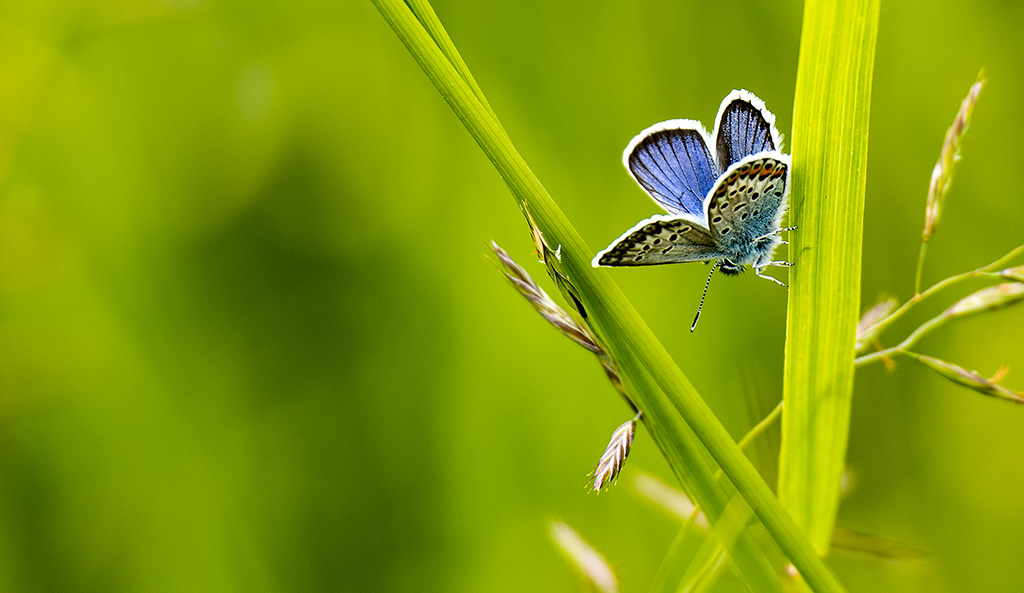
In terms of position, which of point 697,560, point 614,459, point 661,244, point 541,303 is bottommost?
point 697,560

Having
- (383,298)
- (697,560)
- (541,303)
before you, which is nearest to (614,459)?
(541,303)

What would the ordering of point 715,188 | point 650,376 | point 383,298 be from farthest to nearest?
point 383,298 < point 715,188 < point 650,376

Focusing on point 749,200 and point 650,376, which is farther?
point 749,200

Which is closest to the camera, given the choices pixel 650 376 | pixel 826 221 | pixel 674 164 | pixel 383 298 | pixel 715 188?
pixel 650 376

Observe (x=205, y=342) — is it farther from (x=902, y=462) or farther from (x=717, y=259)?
(x=902, y=462)

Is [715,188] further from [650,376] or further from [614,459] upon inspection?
[614,459]

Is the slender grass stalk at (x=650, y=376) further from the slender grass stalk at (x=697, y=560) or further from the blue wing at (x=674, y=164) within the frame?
the blue wing at (x=674, y=164)

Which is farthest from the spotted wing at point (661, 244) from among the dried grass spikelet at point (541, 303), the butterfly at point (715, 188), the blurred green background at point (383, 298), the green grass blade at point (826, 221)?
the blurred green background at point (383, 298)
